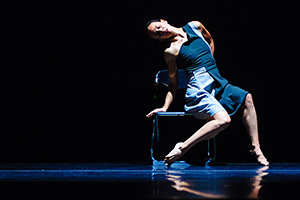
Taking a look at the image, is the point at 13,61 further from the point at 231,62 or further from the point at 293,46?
the point at 293,46

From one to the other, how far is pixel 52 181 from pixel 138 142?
181 cm

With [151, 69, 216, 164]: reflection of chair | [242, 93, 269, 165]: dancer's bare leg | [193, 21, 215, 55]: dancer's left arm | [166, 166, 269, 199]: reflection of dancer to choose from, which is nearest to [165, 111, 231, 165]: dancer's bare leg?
[242, 93, 269, 165]: dancer's bare leg

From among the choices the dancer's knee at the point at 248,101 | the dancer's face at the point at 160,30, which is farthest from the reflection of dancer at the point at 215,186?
the dancer's face at the point at 160,30

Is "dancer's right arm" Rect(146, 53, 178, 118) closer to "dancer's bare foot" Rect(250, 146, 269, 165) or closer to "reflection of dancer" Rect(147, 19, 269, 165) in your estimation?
"reflection of dancer" Rect(147, 19, 269, 165)

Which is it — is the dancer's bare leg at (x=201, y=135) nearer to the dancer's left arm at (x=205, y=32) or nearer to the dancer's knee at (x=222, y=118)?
the dancer's knee at (x=222, y=118)

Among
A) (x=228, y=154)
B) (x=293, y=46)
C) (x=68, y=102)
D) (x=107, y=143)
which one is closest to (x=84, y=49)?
(x=68, y=102)

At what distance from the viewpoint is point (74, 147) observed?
367cm

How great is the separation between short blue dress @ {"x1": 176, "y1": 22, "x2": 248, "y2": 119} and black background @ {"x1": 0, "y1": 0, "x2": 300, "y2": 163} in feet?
2.58

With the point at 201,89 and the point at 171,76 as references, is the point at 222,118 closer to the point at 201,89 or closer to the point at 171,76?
the point at 201,89

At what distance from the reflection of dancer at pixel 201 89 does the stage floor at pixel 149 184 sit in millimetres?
313

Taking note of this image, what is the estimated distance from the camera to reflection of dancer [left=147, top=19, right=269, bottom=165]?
2.52 m

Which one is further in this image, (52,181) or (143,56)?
(143,56)

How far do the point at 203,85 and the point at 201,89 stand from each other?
1.5 inches

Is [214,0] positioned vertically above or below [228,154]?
above
